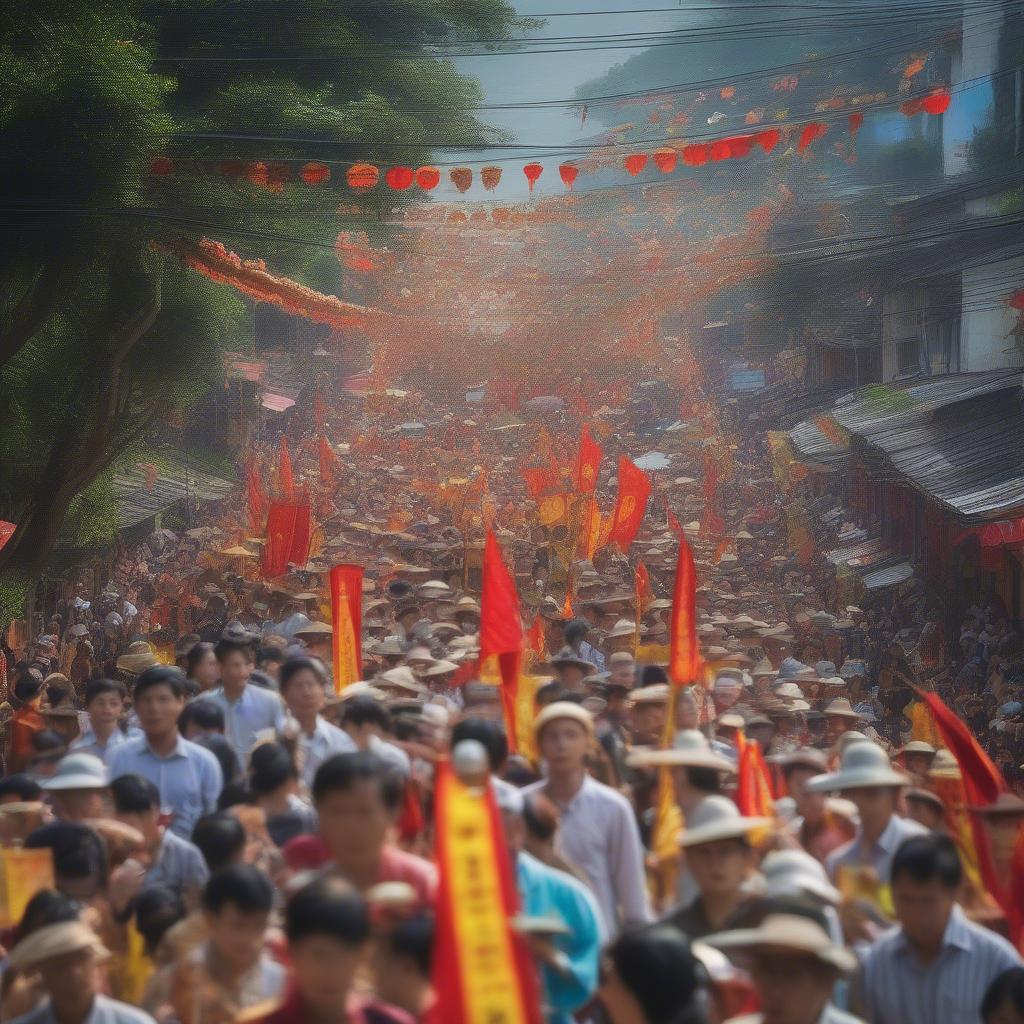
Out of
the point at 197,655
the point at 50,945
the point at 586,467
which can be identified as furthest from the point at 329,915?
the point at 586,467

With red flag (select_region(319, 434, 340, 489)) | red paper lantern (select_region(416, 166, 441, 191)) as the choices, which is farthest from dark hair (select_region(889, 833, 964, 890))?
red flag (select_region(319, 434, 340, 489))

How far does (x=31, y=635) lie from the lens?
21.4m

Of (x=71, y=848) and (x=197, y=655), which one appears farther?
(x=197, y=655)

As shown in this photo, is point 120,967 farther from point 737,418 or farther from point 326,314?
point 737,418

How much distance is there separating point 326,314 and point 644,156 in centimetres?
1191

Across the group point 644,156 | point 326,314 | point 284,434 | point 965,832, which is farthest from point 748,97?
point 965,832

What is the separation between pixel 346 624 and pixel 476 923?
6.87 meters

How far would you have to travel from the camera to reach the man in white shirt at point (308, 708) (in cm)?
743

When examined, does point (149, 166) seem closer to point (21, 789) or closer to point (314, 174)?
point (314, 174)

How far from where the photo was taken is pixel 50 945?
4.24 m

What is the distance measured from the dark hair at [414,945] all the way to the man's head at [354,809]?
45 centimetres

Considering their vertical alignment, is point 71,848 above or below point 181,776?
below

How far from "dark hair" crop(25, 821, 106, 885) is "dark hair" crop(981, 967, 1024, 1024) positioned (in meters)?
2.72

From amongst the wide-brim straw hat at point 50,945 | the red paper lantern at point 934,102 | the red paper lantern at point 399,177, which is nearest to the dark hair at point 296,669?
the wide-brim straw hat at point 50,945
